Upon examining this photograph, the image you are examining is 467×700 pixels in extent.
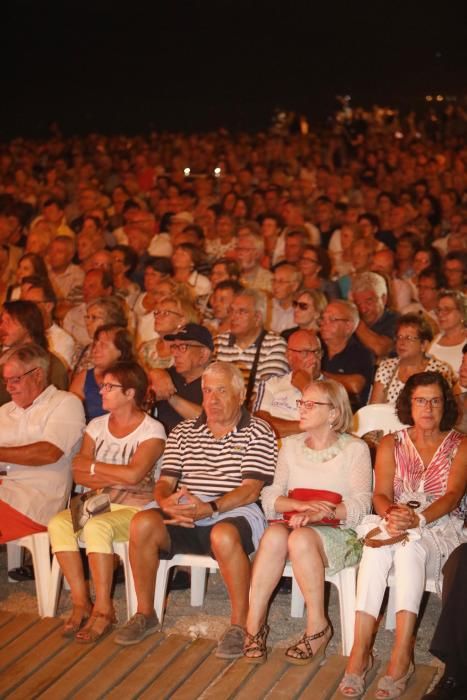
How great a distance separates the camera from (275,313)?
288 inches

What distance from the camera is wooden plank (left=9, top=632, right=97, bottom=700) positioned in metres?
4.04

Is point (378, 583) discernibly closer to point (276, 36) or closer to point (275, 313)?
point (275, 313)

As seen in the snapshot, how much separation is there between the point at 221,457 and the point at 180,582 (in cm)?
76

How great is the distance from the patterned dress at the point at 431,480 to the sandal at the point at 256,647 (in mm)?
801

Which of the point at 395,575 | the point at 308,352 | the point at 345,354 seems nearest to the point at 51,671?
the point at 395,575

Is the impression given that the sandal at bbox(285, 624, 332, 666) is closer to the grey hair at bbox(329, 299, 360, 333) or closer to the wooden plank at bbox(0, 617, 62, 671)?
the wooden plank at bbox(0, 617, 62, 671)

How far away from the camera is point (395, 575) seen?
425 cm

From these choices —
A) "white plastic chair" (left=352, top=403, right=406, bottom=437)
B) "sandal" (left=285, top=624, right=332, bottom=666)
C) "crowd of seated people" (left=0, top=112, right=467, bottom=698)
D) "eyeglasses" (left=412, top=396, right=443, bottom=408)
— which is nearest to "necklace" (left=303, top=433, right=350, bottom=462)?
"crowd of seated people" (left=0, top=112, right=467, bottom=698)

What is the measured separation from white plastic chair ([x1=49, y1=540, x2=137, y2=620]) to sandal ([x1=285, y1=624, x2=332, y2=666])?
84 cm

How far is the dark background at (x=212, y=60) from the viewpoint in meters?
23.0

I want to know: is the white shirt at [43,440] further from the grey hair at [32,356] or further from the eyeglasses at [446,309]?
the eyeglasses at [446,309]

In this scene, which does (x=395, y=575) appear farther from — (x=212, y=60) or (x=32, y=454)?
(x=212, y=60)

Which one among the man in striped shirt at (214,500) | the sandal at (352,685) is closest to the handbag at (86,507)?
the man in striped shirt at (214,500)

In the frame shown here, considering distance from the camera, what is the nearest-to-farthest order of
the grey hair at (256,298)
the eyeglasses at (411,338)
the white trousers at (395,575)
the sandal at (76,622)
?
the white trousers at (395,575) → the sandal at (76,622) → the eyeglasses at (411,338) → the grey hair at (256,298)
